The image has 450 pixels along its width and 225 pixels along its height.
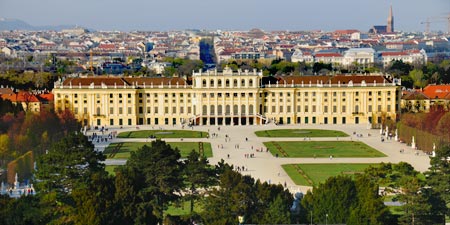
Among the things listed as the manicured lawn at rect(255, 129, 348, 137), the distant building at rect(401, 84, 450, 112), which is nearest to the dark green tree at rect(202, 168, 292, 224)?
the manicured lawn at rect(255, 129, 348, 137)

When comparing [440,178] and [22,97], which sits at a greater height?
[440,178]

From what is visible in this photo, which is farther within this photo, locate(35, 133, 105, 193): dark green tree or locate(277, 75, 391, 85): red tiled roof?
locate(277, 75, 391, 85): red tiled roof

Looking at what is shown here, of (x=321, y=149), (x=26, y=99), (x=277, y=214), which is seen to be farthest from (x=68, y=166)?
(x=26, y=99)

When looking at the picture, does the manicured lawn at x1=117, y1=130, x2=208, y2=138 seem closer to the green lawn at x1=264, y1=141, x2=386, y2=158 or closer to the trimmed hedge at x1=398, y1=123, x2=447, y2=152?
the green lawn at x1=264, y1=141, x2=386, y2=158

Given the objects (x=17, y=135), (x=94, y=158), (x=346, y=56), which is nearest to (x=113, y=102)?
(x=17, y=135)

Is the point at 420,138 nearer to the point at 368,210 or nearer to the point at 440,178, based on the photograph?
the point at 440,178

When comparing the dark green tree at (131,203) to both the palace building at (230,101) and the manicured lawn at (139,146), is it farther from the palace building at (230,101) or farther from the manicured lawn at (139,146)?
the palace building at (230,101)
